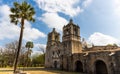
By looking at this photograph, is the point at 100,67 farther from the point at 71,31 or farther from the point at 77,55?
the point at 71,31

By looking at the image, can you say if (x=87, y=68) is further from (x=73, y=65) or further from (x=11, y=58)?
(x=11, y=58)

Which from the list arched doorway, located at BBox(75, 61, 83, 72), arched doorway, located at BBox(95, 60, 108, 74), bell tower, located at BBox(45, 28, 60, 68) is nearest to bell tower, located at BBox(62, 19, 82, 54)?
arched doorway, located at BBox(75, 61, 83, 72)

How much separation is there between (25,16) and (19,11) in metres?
1.43

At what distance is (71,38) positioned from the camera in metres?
37.8

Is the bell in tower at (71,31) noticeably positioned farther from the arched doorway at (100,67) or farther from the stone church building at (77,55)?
the arched doorway at (100,67)

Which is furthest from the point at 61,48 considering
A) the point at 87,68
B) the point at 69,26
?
the point at 87,68

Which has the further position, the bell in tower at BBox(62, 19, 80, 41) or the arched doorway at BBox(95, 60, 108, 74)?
the bell in tower at BBox(62, 19, 80, 41)

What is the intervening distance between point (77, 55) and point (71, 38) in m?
6.19

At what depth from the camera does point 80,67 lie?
34.6 metres

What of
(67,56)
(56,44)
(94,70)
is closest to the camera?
(94,70)

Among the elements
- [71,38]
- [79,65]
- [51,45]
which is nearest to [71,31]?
[71,38]

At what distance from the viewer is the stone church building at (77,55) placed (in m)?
25.6

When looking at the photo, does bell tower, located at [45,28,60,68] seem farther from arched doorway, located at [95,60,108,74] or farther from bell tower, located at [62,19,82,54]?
arched doorway, located at [95,60,108,74]

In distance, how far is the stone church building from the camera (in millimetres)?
25611
